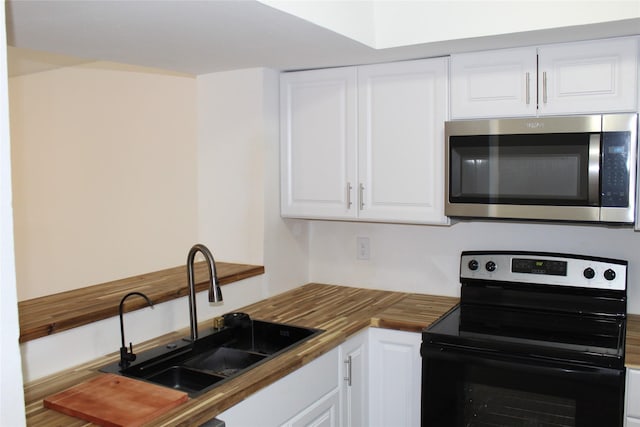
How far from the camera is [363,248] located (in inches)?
123

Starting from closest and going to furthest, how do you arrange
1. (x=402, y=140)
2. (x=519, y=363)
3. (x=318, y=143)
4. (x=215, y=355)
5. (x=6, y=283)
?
(x=6, y=283) < (x=519, y=363) < (x=215, y=355) < (x=402, y=140) < (x=318, y=143)

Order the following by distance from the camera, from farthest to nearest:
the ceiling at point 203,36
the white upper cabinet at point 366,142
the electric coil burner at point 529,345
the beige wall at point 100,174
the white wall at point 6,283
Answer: the beige wall at point 100,174 → the white upper cabinet at point 366,142 → the electric coil burner at point 529,345 → the ceiling at point 203,36 → the white wall at point 6,283

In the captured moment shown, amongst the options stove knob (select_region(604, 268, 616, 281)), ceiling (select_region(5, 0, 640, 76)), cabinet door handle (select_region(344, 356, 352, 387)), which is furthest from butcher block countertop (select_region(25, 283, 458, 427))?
ceiling (select_region(5, 0, 640, 76))

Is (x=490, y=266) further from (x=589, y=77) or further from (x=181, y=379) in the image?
(x=181, y=379)

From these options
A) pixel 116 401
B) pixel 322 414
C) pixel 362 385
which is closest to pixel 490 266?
pixel 362 385

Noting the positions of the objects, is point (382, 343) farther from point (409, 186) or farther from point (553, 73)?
point (553, 73)

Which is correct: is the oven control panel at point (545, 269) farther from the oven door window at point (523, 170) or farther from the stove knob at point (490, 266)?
the oven door window at point (523, 170)

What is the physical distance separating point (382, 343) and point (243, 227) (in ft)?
2.91

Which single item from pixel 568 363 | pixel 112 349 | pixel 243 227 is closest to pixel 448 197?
pixel 568 363

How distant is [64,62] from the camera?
3.93 meters

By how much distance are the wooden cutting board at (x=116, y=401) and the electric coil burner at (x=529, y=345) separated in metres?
1.06

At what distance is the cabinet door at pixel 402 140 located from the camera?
2551 millimetres

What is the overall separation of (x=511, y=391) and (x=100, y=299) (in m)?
1.54

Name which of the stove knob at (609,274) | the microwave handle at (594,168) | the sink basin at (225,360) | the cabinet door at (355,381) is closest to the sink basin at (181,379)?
the sink basin at (225,360)
